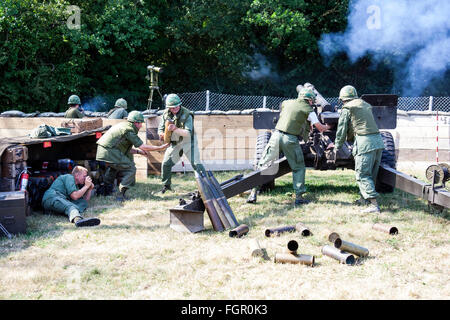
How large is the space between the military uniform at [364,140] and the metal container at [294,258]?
241 cm

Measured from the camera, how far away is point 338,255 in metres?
4.86

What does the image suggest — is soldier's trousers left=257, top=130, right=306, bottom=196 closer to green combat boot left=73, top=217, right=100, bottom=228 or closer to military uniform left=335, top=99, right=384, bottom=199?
military uniform left=335, top=99, right=384, bottom=199

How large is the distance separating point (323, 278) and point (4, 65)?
47.6 feet

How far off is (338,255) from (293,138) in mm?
2799

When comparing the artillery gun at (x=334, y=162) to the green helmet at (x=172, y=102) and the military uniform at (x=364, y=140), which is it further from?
the green helmet at (x=172, y=102)

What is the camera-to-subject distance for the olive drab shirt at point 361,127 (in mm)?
6941

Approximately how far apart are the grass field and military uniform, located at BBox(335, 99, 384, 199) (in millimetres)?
456

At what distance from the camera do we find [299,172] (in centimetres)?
737

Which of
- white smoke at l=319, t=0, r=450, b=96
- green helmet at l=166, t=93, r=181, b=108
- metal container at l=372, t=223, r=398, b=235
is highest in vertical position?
white smoke at l=319, t=0, r=450, b=96

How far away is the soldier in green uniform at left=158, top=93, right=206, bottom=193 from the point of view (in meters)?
8.17

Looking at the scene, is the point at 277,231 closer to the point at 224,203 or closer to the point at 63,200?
the point at 224,203

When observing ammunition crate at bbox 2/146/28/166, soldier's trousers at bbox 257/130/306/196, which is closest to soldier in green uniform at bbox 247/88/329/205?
soldier's trousers at bbox 257/130/306/196

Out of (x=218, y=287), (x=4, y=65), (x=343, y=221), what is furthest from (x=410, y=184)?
(x=4, y=65)

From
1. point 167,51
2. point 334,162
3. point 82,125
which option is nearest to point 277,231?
point 334,162
